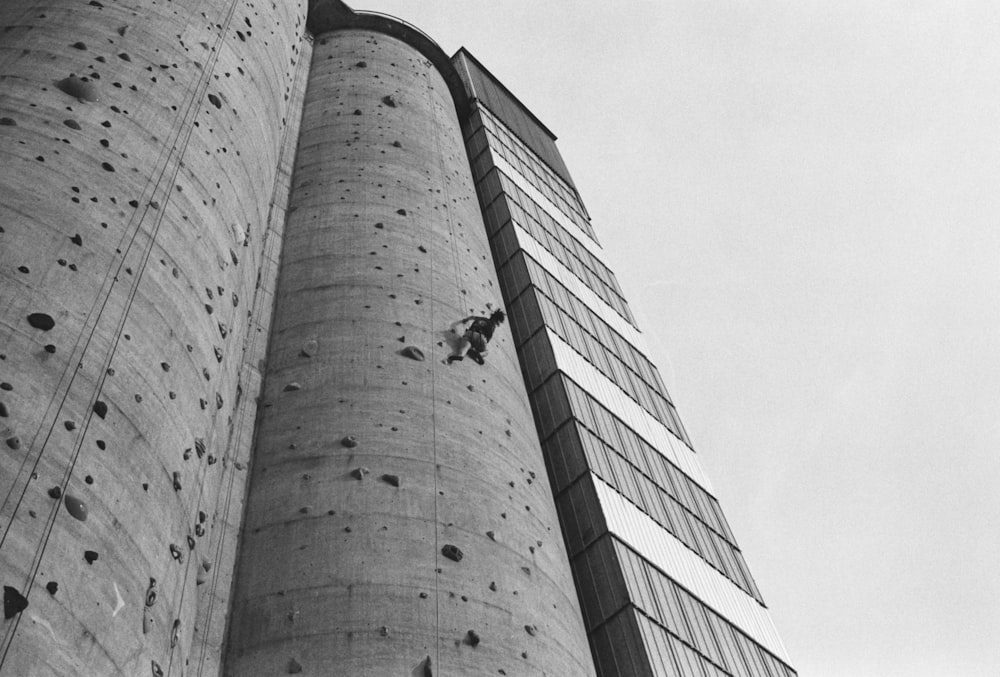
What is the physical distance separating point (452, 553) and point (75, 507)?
7509 mm

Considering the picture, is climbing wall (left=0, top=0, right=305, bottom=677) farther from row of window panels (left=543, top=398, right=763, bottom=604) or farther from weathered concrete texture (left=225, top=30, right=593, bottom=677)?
row of window panels (left=543, top=398, right=763, bottom=604)

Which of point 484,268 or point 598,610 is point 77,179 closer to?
point 484,268

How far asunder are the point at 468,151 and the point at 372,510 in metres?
27.8

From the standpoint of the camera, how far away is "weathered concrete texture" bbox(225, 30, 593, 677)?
52.2 feet

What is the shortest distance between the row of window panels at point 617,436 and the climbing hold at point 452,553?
11.0 meters

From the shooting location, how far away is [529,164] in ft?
149

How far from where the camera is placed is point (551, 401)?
29.2m

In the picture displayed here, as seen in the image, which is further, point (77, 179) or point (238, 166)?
point (238, 166)

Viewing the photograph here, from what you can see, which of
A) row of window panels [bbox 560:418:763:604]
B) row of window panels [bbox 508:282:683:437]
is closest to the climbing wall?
row of window panels [bbox 560:418:763:604]

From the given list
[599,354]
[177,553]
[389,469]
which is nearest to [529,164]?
[599,354]

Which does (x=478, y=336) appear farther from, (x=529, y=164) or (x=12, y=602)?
(x=529, y=164)

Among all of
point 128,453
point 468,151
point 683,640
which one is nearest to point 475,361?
point 683,640

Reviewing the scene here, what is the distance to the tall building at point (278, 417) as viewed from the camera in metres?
12.7

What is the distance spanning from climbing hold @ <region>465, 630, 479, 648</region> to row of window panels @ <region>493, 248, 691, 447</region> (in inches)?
650
